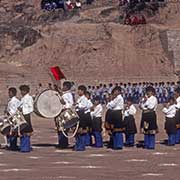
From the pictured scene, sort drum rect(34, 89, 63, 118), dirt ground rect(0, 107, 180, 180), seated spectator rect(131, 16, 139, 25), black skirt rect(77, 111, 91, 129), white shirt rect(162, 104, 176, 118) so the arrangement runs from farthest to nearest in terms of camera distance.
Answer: seated spectator rect(131, 16, 139, 25) → white shirt rect(162, 104, 176, 118) → black skirt rect(77, 111, 91, 129) → drum rect(34, 89, 63, 118) → dirt ground rect(0, 107, 180, 180)

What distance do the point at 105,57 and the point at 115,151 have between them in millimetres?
34327

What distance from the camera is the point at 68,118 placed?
19.6 m

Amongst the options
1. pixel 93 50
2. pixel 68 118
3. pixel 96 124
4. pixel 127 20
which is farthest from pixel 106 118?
pixel 127 20

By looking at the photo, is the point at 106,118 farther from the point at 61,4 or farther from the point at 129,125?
the point at 61,4

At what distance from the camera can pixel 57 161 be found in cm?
1802

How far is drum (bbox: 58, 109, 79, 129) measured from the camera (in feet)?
64.2

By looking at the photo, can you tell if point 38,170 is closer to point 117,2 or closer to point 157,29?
point 157,29

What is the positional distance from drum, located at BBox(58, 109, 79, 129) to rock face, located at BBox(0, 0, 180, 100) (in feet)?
100

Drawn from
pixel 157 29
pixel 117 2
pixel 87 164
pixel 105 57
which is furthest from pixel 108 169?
pixel 117 2

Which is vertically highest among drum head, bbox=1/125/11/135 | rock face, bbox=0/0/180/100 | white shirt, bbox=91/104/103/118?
rock face, bbox=0/0/180/100

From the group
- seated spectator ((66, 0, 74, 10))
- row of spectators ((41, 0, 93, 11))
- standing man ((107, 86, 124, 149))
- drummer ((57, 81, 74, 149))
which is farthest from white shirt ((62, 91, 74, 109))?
seated spectator ((66, 0, 74, 10))

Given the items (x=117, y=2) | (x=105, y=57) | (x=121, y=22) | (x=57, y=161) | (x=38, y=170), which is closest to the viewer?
(x=38, y=170)

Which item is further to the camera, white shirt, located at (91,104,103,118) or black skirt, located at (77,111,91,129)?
white shirt, located at (91,104,103,118)

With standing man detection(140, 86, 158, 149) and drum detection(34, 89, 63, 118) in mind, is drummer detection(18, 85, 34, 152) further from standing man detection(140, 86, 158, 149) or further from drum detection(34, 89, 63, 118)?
standing man detection(140, 86, 158, 149)
